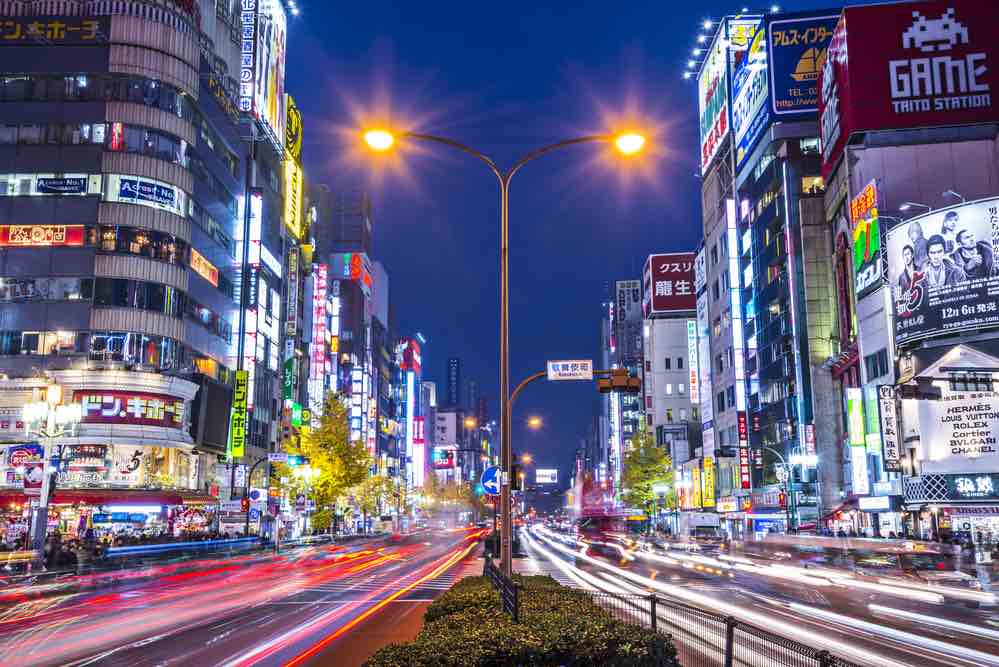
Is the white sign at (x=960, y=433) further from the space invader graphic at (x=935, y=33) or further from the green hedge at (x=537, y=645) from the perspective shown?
the green hedge at (x=537, y=645)

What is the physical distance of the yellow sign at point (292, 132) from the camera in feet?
332

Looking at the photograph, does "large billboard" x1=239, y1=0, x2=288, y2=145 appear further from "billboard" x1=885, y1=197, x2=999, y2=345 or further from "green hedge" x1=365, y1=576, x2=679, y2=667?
"green hedge" x1=365, y1=576, x2=679, y2=667

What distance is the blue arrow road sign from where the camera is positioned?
80.0ft

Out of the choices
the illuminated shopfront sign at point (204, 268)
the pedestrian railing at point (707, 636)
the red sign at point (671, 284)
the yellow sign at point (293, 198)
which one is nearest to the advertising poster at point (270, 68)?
the yellow sign at point (293, 198)

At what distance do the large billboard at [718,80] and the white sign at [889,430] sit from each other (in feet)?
182

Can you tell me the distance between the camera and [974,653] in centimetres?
1864

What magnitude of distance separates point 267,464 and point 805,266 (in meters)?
55.5

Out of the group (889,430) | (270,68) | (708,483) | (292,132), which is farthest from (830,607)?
(292,132)

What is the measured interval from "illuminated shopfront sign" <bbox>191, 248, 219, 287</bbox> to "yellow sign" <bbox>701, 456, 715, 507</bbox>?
6343 cm

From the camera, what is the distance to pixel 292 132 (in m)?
104

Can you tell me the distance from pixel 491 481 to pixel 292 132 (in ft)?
284

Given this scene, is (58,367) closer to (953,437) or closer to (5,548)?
(5,548)

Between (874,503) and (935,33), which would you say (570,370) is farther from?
(935,33)

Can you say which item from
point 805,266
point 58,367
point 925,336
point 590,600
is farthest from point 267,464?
point 590,600
